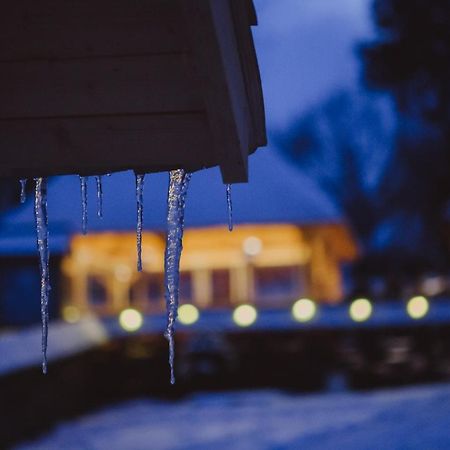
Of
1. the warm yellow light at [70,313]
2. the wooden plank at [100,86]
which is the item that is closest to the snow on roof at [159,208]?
the warm yellow light at [70,313]

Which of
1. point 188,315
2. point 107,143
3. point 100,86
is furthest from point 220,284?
point 100,86

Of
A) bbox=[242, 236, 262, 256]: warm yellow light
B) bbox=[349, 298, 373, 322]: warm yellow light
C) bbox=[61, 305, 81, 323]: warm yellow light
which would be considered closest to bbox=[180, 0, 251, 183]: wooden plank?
bbox=[349, 298, 373, 322]: warm yellow light

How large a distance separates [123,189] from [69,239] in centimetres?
170

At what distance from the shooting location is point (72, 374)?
10.9 m

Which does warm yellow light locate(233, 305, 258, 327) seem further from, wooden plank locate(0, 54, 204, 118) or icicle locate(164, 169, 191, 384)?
wooden plank locate(0, 54, 204, 118)

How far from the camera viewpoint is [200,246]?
60.3ft

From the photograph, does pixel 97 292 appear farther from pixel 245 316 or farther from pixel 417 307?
pixel 417 307

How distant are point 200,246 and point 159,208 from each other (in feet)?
7.87

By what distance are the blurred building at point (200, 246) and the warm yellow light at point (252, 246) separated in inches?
0.9

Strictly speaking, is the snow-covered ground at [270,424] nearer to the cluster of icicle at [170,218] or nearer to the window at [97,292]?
the cluster of icicle at [170,218]

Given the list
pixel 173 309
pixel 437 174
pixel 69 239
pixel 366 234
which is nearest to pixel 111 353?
pixel 69 239

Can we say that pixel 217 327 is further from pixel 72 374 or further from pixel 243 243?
pixel 243 243

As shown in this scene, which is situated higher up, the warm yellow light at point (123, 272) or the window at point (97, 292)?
the warm yellow light at point (123, 272)

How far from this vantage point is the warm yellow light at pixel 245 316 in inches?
531
